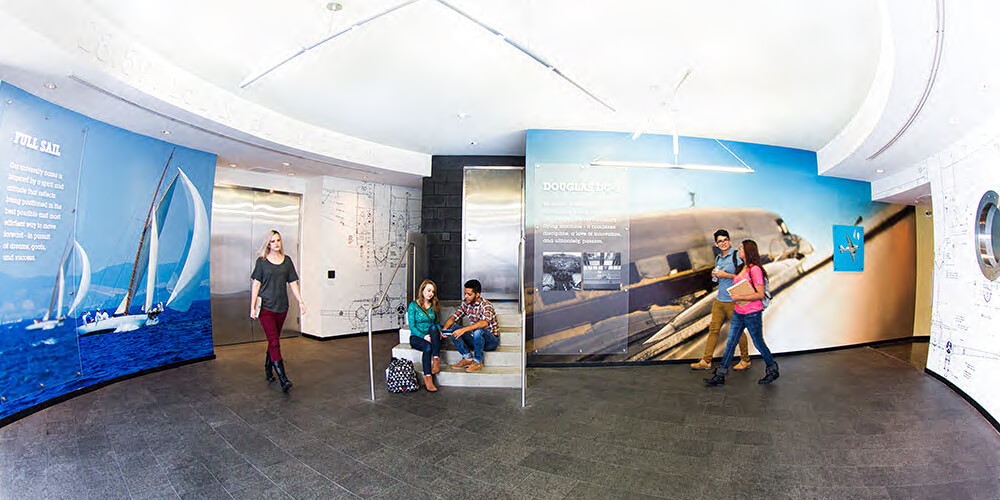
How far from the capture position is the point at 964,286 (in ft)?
14.2

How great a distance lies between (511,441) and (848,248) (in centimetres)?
634

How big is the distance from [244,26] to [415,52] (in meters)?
1.29

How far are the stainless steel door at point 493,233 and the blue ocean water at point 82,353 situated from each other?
3.82m

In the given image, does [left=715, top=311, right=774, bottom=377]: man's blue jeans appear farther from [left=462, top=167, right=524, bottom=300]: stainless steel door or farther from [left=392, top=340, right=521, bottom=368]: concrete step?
[left=462, top=167, right=524, bottom=300]: stainless steel door

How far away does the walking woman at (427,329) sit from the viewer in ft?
14.5

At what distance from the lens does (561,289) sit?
5527 mm

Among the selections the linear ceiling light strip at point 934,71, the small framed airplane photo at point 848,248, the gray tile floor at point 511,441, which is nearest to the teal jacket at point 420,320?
the gray tile floor at point 511,441

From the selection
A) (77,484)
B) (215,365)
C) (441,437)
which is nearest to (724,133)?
(441,437)

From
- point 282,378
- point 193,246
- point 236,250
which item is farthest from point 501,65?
point 236,250

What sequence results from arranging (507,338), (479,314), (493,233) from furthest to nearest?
(493,233)
(507,338)
(479,314)

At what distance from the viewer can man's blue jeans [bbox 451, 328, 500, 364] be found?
465 centimetres

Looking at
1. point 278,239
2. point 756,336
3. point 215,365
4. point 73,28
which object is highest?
point 73,28

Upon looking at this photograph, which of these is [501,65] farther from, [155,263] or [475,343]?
[155,263]

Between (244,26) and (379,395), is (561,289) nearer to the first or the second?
(379,395)
